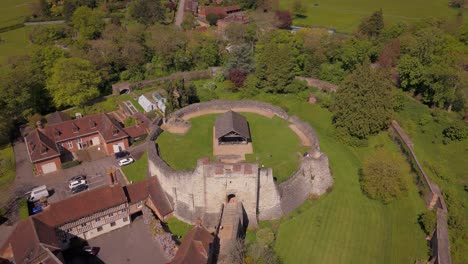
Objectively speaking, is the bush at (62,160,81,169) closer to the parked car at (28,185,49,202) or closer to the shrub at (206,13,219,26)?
the parked car at (28,185,49,202)

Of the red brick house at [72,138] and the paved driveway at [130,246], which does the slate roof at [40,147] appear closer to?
the red brick house at [72,138]

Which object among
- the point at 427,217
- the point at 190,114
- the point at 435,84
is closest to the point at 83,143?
the point at 190,114

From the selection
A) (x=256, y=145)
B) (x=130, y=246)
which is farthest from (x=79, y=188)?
(x=256, y=145)

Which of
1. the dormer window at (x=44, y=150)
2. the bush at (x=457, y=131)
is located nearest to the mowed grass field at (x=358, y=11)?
the bush at (x=457, y=131)

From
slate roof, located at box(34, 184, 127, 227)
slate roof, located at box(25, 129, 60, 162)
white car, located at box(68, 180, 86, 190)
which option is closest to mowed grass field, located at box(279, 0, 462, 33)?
slate roof, located at box(25, 129, 60, 162)

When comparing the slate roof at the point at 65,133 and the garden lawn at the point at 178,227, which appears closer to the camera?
the garden lawn at the point at 178,227

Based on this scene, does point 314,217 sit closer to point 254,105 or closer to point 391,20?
point 254,105
